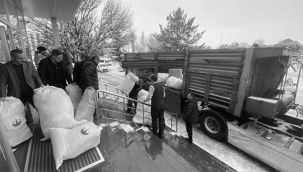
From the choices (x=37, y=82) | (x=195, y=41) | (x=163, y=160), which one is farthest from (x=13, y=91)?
(x=195, y=41)

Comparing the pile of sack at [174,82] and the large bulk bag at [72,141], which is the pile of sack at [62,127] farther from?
the pile of sack at [174,82]

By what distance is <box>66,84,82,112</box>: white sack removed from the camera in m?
2.97

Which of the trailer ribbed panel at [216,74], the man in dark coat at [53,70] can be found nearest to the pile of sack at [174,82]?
the trailer ribbed panel at [216,74]

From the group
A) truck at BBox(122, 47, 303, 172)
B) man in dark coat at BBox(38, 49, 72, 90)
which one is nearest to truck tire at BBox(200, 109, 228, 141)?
truck at BBox(122, 47, 303, 172)

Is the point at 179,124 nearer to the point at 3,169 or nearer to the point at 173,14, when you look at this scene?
the point at 3,169

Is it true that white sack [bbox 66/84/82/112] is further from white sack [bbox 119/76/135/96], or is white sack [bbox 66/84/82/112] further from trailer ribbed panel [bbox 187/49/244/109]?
trailer ribbed panel [bbox 187/49/244/109]

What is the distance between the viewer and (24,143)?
7.27ft

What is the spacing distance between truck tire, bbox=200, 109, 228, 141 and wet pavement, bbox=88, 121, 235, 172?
855 millimetres

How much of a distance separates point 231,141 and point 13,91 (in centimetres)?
451

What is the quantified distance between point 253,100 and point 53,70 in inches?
170

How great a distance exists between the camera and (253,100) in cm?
320

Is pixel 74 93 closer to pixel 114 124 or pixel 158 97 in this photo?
pixel 114 124

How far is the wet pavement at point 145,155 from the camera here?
2.04 meters

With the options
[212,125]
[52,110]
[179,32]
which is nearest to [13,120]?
[52,110]
